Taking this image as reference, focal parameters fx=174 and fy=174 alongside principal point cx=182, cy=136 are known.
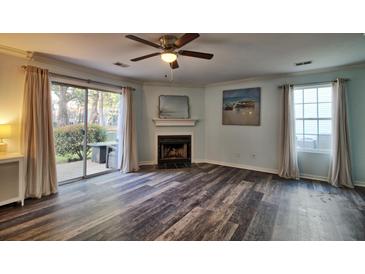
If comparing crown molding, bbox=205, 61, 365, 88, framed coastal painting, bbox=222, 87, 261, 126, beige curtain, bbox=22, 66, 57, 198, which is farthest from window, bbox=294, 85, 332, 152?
beige curtain, bbox=22, 66, 57, 198

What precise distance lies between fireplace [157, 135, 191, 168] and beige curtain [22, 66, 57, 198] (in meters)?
2.72

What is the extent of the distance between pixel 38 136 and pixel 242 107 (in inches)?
184

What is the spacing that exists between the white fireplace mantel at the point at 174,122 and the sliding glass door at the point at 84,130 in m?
1.17

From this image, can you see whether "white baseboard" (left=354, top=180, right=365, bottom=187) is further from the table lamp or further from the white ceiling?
the table lamp

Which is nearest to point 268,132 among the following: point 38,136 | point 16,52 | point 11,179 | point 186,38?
point 186,38

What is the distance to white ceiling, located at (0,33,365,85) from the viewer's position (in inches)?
94.9

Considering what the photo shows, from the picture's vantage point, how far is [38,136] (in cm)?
299

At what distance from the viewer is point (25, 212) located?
97.7 inches

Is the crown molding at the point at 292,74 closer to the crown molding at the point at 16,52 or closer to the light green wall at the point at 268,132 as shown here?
the light green wall at the point at 268,132

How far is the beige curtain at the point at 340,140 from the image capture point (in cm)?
354

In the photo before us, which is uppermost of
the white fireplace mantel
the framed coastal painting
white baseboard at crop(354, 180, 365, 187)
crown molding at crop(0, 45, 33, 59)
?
crown molding at crop(0, 45, 33, 59)

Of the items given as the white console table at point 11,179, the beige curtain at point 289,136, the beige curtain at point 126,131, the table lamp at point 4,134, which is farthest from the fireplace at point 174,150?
the table lamp at point 4,134

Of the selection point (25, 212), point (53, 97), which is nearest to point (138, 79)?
point (53, 97)
